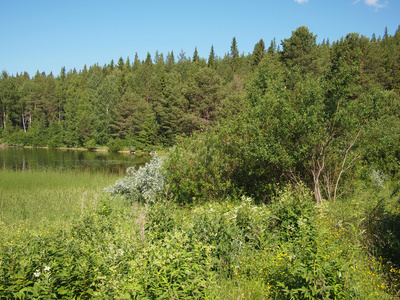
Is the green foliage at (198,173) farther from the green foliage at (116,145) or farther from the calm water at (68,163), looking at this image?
the green foliage at (116,145)

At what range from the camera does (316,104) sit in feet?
27.9

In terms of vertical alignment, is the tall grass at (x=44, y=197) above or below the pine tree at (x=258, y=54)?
below

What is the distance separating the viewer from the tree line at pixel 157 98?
124ft

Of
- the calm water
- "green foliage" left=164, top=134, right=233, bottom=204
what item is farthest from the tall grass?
the calm water

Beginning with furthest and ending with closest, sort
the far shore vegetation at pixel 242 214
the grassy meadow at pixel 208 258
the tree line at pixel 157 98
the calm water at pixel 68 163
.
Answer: the tree line at pixel 157 98
the calm water at pixel 68 163
the far shore vegetation at pixel 242 214
the grassy meadow at pixel 208 258

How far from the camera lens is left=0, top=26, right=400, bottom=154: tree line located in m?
37.8

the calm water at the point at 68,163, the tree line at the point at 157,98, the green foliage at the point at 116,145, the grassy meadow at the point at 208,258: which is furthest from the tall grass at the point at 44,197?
the green foliage at the point at 116,145

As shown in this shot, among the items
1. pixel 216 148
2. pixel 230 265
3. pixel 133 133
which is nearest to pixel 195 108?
pixel 133 133

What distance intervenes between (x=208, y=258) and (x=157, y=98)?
54.1m

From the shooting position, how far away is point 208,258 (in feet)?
11.5

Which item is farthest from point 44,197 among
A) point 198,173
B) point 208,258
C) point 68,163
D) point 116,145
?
point 116,145

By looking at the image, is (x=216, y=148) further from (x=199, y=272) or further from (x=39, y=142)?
(x=39, y=142)

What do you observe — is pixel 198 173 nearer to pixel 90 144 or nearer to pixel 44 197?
pixel 44 197

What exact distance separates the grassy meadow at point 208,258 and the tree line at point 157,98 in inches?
634
